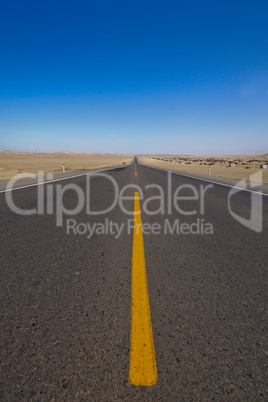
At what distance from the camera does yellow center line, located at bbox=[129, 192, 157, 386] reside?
1181 mm

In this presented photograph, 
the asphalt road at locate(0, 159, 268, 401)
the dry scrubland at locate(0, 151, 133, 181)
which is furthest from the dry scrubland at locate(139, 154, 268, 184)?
the asphalt road at locate(0, 159, 268, 401)

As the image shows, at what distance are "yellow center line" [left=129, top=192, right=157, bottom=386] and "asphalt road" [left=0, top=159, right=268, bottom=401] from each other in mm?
38

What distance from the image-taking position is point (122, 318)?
5.28ft

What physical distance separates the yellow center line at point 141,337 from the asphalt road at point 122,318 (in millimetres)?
38

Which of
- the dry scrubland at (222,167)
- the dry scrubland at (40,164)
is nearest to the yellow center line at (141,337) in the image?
the dry scrubland at (40,164)

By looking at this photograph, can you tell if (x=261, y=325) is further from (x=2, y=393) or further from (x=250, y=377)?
(x=2, y=393)

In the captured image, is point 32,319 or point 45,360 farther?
point 32,319

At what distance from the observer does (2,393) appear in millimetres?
1087

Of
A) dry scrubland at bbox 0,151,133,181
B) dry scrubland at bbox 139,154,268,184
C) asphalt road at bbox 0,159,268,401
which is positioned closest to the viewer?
asphalt road at bbox 0,159,268,401

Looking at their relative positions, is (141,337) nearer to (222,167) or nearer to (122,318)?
(122,318)

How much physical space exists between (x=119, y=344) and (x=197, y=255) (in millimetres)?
1753

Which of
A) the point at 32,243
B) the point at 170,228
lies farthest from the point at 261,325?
the point at 32,243

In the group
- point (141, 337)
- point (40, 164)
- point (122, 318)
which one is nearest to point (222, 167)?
point (40, 164)

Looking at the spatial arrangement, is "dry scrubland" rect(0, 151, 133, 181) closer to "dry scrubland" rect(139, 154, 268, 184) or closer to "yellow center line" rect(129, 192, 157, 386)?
"yellow center line" rect(129, 192, 157, 386)
